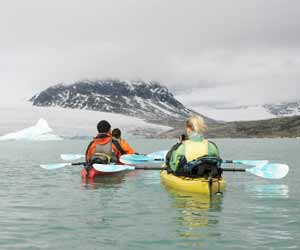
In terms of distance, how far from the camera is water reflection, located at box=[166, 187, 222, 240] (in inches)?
381

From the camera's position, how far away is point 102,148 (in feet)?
64.4

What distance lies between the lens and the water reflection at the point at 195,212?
967 centimetres

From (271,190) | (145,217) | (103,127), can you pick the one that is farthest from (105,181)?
(145,217)

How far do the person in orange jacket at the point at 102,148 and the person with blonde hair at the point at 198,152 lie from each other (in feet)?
18.0

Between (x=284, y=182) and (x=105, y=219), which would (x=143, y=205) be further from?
(x=284, y=182)

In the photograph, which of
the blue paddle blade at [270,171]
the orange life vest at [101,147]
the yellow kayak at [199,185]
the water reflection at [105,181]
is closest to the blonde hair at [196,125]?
the yellow kayak at [199,185]

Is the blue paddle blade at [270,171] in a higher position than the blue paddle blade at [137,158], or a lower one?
lower

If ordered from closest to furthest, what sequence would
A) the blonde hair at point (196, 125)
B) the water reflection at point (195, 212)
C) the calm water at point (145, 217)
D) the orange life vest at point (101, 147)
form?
the calm water at point (145, 217), the water reflection at point (195, 212), the blonde hair at point (196, 125), the orange life vest at point (101, 147)

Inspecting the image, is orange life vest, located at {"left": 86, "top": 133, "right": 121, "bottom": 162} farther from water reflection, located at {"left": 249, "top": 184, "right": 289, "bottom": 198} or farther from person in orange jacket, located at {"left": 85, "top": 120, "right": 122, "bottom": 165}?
water reflection, located at {"left": 249, "top": 184, "right": 289, "bottom": 198}

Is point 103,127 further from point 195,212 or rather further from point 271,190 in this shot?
point 195,212

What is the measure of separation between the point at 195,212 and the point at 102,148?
846 centimetres

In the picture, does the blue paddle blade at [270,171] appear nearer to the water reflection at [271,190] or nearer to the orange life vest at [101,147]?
the water reflection at [271,190]

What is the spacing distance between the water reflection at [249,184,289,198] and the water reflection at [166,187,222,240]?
6.60 ft

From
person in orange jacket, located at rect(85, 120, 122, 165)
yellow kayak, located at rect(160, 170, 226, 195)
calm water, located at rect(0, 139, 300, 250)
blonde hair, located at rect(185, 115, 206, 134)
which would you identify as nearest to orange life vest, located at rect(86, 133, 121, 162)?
person in orange jacket, located at rect(85, 120, 122, 165)
